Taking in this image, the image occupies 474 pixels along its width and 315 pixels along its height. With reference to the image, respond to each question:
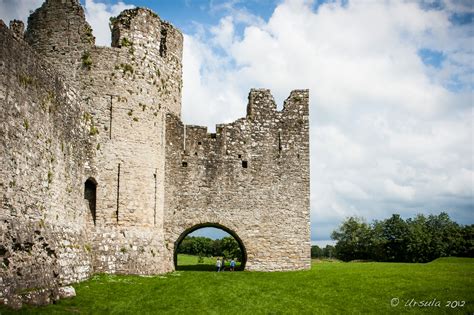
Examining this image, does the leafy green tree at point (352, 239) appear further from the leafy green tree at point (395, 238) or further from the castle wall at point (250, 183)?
the castle wall at point (250, 183)

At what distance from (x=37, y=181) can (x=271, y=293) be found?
949 cm

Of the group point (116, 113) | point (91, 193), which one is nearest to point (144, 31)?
point (116, 113)

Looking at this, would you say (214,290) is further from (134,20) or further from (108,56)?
(134,20)

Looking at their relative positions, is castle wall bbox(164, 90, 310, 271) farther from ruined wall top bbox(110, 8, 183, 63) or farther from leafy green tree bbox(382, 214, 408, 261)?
leafy green tree bbox(382, 214, 408, 261)

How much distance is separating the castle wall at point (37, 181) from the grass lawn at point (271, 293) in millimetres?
954

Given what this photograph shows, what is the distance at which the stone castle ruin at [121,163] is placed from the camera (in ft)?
48.3

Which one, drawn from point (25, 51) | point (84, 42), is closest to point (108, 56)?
point (84, 42)

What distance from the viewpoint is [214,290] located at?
1930cm

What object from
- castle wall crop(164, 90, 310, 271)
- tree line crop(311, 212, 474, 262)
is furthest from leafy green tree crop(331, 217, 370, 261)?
castle wall crop(164, 90, 310, 271)

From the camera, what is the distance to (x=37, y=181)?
15.8 meters

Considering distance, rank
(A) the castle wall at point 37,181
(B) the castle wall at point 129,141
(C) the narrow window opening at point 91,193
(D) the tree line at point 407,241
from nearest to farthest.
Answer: (A) the castle wall at point 37,181, (C) the narrow window opening at point 91,193, (B) the castle wall at point 129,141, (D) the tree line at point 407,241

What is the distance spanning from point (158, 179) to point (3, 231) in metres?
11.0

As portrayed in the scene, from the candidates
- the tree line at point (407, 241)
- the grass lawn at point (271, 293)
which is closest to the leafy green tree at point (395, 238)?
the tree line at point (407, 241)

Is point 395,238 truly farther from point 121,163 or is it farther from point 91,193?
point 91,193
